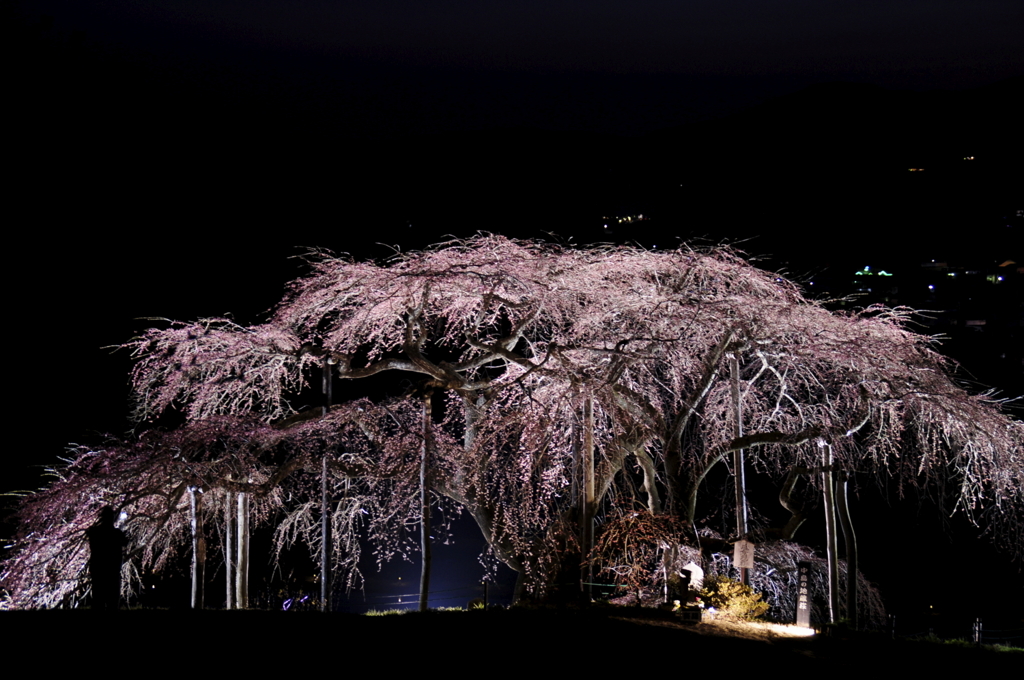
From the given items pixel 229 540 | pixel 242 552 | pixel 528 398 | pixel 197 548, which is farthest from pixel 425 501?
pixel 229 540

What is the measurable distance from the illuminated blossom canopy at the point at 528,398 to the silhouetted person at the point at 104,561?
4767mm

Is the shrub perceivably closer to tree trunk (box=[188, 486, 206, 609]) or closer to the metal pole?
the metal pole

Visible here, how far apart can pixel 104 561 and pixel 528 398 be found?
759cm

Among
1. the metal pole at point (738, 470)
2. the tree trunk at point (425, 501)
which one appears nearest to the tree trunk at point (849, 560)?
the metal pole at point (738, 470)

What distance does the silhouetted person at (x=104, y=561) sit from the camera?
30.1 feet

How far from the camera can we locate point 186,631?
8.05m

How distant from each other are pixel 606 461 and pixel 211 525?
379 inches

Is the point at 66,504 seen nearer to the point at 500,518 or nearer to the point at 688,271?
the point at 500,518

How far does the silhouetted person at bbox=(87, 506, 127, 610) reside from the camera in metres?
9.16

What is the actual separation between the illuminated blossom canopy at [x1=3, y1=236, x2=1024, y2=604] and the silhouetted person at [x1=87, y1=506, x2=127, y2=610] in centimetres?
477

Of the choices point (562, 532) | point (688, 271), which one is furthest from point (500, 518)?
point (688, 271)

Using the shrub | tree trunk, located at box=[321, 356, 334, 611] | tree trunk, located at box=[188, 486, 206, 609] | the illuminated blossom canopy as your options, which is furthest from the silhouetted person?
the shrub

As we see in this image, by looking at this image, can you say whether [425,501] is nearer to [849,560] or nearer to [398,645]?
[398,645]

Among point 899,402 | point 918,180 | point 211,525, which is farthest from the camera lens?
point 918,180
